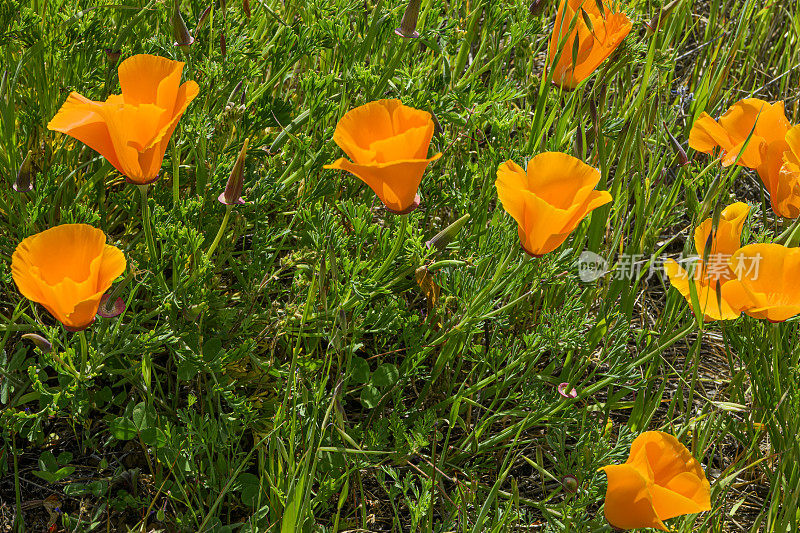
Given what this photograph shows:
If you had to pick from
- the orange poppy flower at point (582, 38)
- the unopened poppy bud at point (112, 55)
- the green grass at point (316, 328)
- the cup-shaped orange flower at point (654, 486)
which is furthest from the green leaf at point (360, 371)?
the unopened poppy bud at point (112, 55)

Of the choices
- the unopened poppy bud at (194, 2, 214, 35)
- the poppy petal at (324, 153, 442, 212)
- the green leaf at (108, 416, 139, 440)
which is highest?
the unopened poppy bud at (194, 2, 214, 35)

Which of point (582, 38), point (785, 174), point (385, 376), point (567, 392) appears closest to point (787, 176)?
point (785, 174)

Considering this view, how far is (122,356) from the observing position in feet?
6.02

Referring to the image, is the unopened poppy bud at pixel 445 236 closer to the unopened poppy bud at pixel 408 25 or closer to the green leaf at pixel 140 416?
the unopened poppy bud at pixel 408 25

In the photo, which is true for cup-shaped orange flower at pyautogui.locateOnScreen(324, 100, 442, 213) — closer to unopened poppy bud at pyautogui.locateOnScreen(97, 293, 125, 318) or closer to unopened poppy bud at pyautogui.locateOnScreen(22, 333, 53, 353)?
unopened poppy bud at pyautogui.locateOnScreen(97, 293, 125, 318)

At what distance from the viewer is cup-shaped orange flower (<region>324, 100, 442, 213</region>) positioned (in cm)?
134

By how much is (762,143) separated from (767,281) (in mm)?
351

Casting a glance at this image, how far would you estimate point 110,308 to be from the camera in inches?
54.8

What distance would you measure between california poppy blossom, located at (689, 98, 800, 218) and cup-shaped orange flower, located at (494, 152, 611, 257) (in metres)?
0.42

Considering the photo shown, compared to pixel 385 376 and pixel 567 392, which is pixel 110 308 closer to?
pixel 385 376

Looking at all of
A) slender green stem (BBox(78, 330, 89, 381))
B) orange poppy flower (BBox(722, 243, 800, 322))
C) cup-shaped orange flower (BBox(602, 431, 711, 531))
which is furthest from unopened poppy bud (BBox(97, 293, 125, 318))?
orange poppy flower (BBox(722, 243, 800, 322))

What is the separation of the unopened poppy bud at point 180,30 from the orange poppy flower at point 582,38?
776mm

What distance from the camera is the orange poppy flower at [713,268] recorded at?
4.88 ft

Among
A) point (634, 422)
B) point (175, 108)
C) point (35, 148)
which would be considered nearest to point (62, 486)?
point (35, 148)
